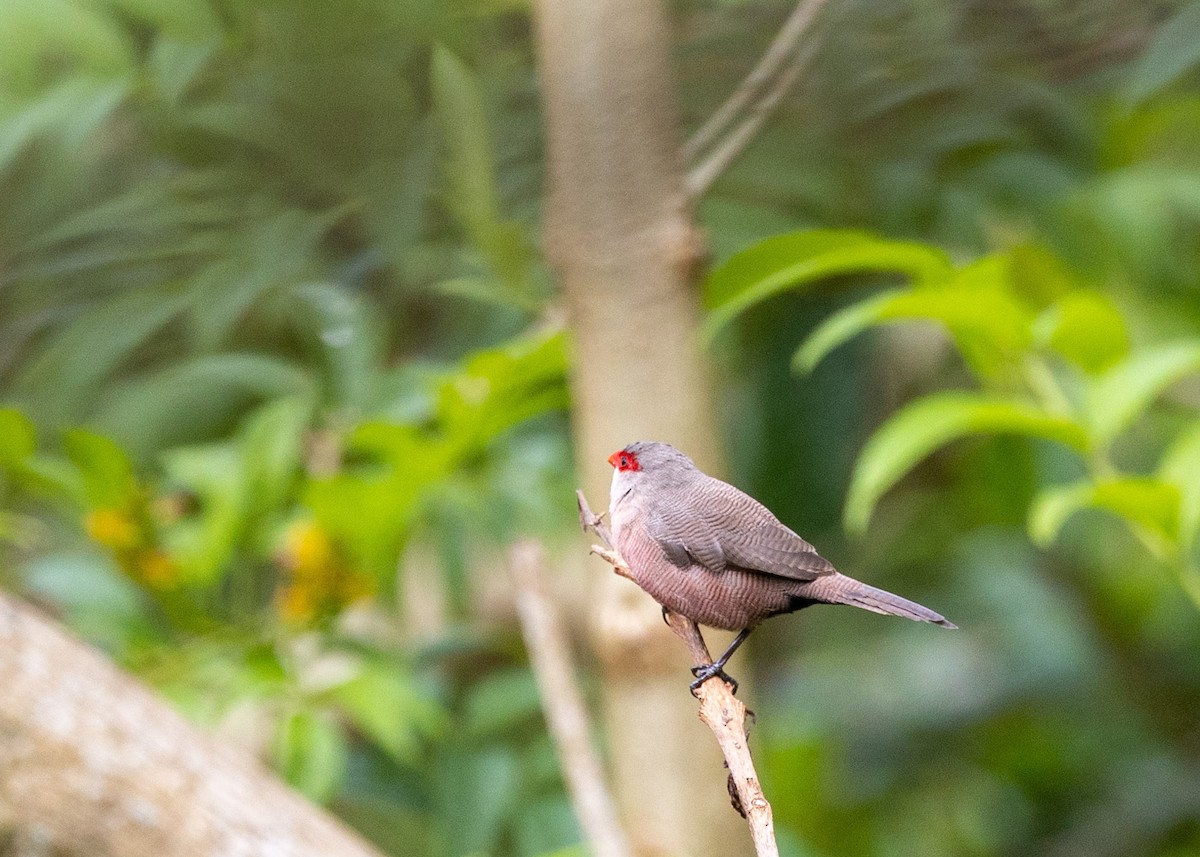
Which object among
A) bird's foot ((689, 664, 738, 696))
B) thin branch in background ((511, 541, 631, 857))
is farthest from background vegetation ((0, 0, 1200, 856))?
bird's foot ((689, 664, 738, 696))

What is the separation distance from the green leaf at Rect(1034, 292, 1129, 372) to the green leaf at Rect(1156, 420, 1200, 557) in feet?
0.20

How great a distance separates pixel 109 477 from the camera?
0.85 meters

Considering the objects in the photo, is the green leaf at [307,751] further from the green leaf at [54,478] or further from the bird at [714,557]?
the bird at [714,557]

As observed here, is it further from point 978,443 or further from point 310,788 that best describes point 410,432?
point 978,443

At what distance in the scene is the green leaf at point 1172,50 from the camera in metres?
0.78

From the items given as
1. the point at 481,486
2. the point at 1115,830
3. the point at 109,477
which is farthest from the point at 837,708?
Answer: the point at 109,477

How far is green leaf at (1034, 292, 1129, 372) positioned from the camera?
0.60m

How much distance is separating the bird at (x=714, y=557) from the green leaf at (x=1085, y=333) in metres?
→ 0.46

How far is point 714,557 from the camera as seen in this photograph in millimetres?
195

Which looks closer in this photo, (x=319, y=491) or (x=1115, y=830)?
(x=319, y=491)

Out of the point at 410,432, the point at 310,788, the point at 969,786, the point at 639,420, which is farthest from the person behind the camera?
the point at 969,786

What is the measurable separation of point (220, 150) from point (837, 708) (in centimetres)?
79

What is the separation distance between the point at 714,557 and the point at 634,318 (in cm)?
37

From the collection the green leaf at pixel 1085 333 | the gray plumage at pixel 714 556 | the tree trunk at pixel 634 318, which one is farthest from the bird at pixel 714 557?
the green leaf at pixel 1085 333
